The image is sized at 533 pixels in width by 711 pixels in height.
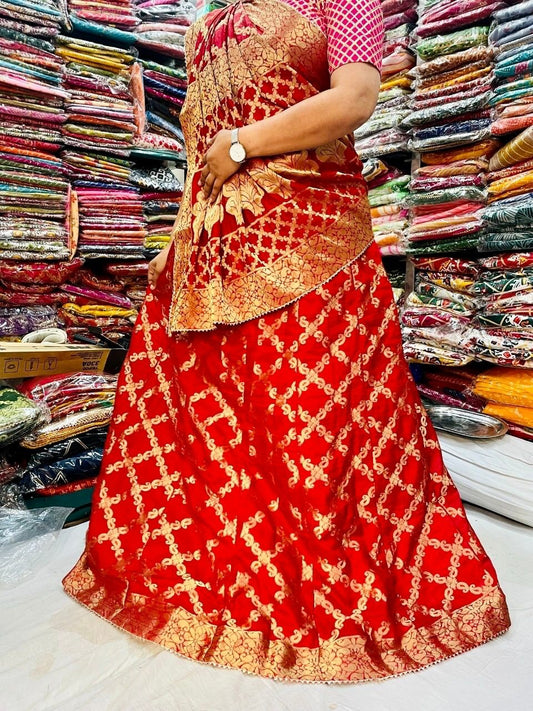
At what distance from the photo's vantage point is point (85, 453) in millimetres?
1858

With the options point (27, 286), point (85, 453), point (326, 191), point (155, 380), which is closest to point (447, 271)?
point (326, 191)

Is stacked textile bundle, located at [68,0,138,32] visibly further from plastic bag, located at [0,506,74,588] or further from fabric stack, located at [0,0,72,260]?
plastic bag, located at [0,506,74,588]

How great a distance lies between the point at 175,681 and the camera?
1.00m

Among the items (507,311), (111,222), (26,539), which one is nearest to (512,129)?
(507,311)

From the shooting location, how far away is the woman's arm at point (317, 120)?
41.7 inches

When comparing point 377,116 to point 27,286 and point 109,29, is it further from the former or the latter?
point 27,286

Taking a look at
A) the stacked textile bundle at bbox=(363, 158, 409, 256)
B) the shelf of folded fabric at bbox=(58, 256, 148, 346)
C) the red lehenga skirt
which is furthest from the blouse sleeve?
the shelf of folded fabric at bbox=(58, 256, 148, 346)

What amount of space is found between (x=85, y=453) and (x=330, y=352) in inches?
41.1

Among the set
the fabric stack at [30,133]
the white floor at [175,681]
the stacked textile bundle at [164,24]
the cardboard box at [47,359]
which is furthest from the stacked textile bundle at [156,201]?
the white floor at [175,681]

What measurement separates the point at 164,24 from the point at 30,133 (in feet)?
2.78

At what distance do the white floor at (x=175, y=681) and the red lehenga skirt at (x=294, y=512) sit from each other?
28mm

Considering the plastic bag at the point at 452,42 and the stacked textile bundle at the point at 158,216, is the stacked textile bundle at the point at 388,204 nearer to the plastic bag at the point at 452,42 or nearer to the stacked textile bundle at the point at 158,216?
the plastic bag at the point at 452,42

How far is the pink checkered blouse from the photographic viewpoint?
42.4 inches

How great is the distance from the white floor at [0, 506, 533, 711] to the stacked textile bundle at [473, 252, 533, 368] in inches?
34.4
